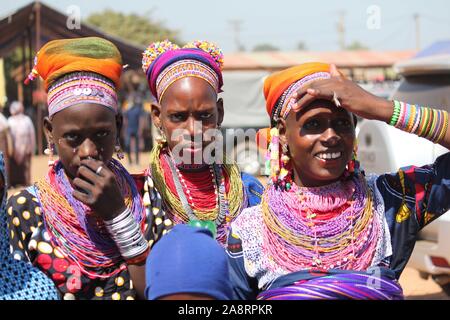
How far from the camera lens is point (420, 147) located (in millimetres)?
5922

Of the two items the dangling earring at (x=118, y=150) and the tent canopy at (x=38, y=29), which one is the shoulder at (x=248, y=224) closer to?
the dangling earring at (x=118, y=150)

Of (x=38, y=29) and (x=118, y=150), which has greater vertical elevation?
(x=38, y=29)

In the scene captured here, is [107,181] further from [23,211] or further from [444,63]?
[444,63]

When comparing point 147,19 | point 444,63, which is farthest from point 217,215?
point 147,19

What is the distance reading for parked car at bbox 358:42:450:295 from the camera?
576 cm

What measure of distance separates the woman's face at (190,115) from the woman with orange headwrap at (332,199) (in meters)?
0.51

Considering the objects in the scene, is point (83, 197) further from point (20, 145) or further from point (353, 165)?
point (20, 145)

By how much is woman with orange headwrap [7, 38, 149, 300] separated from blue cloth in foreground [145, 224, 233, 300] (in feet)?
2.20

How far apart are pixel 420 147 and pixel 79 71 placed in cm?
404

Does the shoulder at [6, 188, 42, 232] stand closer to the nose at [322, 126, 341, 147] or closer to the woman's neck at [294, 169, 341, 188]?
the woman's neck at [294, 169, 341, 188]

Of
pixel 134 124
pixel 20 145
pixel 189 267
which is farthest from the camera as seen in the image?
pixel 134 124

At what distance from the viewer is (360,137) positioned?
6883mm

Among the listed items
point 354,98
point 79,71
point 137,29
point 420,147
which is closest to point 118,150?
point 79,71
